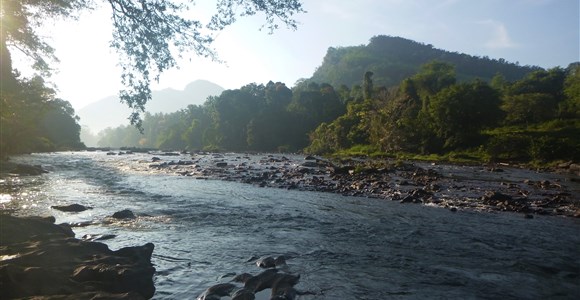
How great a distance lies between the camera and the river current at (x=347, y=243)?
6.88 meters

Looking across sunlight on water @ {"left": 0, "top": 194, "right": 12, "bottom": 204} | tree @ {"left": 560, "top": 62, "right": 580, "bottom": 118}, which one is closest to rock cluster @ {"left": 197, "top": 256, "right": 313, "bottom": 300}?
sunlight on water @ {"left": 0, "top": 194, "right": 12, "bottom": 204}

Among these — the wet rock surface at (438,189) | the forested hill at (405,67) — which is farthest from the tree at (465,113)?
the forested hill at (405,67)

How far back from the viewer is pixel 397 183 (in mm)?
21531

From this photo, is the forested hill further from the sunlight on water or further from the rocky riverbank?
the rocky riverbank

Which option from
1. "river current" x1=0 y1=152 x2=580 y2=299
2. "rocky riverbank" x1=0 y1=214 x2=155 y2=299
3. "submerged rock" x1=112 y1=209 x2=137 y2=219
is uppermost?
"rocky riverbank" x1=0 y1=214 x2=155 y2=299

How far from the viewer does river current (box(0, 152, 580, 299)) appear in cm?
688

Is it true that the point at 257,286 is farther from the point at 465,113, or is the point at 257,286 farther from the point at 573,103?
the point at 573,103

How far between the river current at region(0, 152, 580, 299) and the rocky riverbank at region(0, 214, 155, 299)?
1.84 ft

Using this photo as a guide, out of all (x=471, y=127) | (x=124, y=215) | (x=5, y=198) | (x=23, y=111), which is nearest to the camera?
(x=124, y=215)

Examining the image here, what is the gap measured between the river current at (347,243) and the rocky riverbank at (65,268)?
560 mm

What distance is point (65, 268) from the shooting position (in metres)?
6.42

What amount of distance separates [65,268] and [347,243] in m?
6.33

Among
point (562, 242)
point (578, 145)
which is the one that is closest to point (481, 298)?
point (562, 242)

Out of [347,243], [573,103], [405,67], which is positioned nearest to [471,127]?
[573,103]
